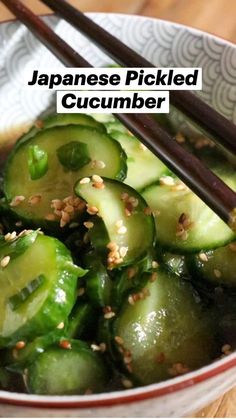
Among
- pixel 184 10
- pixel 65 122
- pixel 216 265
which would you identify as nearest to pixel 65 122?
pixel 65 122

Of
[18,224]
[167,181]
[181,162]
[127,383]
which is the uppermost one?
[181,162]

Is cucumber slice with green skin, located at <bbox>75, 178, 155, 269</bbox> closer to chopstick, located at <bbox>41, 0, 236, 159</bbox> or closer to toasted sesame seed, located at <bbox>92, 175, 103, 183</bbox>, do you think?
toasted sesame seed, located at <bbox>92, 175, 103, 183</bbox>

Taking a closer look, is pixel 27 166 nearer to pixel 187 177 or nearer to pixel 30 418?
pixel 187 177

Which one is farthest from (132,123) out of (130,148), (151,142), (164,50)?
(164,50)

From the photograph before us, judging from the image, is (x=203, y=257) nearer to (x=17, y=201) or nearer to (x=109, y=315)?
(x=109, y=315)

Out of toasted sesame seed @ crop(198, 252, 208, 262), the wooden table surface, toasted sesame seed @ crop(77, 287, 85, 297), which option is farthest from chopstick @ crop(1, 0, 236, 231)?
the wooden table surface

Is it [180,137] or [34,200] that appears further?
[180,137]

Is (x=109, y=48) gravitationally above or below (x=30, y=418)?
above
